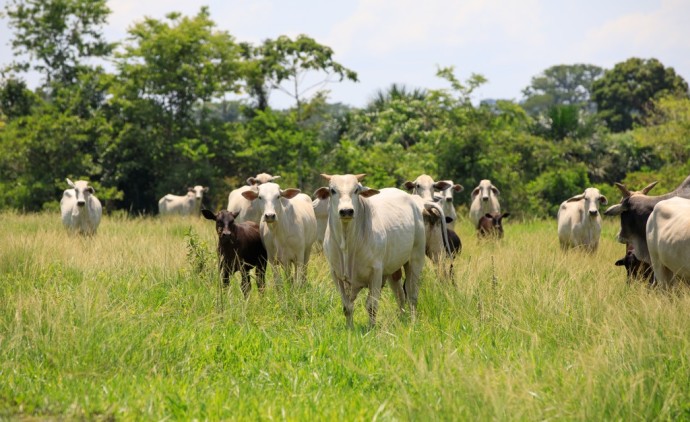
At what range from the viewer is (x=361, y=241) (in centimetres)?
845

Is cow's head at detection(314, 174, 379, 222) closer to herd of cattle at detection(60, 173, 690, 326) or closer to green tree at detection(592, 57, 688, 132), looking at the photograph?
herd of cattle at detection(60, 173, 690, 326)

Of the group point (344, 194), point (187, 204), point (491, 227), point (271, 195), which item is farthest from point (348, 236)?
point (187, 204)

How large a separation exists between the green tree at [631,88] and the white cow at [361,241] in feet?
150

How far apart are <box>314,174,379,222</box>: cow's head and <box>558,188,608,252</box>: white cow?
250 inches

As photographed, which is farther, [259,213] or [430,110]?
[430,110]

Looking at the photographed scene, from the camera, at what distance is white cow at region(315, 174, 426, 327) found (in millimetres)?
8297

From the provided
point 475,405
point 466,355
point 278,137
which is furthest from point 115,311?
point 278,137

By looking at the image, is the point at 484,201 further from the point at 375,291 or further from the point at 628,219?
the point at 375,291

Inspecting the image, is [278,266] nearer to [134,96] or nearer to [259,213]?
[259,213]

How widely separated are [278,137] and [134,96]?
600 centimetres

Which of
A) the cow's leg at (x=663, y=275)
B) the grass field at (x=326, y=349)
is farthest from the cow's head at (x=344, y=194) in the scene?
the cow's leg at (x=663, y=275)

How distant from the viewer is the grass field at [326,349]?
529 cm

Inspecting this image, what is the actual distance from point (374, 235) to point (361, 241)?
149 mm

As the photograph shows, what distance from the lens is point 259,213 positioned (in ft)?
46.2
